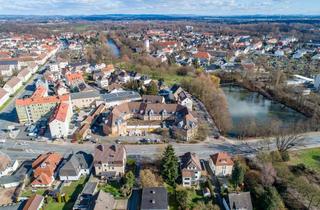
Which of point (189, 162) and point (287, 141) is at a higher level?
point (189, 162)

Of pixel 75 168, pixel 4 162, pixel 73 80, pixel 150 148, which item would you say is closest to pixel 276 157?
pixel 150 148

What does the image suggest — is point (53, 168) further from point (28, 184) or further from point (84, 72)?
point (84, 72)

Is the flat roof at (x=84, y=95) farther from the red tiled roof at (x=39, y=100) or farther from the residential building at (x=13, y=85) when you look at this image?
the residential building at (x=13, y=85)

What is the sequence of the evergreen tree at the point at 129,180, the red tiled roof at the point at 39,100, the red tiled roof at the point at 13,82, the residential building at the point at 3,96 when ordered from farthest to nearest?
the red tiled roof at the point at 13,82 → the residential building at the point at 3,96 → the red tiled roof at the point at 39,100 → the evergreen tree at the point at 129,180

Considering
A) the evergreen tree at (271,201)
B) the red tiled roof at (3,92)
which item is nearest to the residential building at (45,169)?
the evergreen tree at (271,201)

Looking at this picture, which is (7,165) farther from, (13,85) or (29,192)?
(13,85)

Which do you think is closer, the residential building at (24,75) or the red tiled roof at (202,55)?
the residential building at (24,75)

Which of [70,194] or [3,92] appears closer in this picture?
[70,194]
